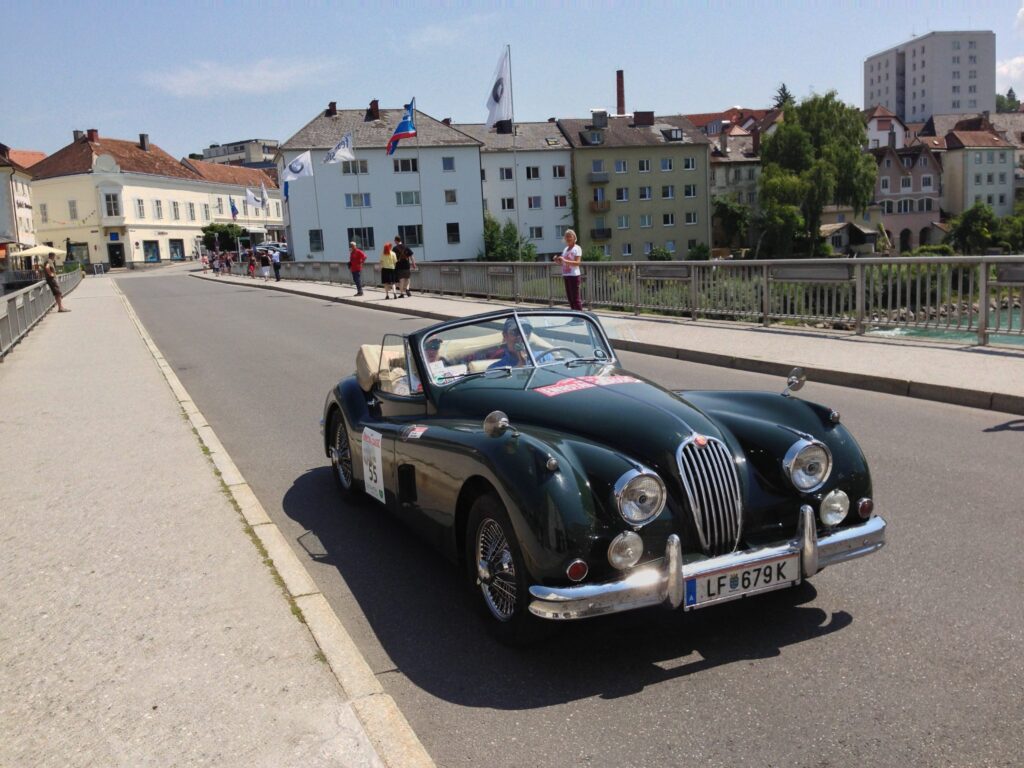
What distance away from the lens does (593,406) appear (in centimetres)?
458

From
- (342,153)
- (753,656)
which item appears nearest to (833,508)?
(753,656)

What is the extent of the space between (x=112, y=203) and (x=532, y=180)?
39.9 meters

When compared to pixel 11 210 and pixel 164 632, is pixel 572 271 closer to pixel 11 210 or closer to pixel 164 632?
pixel 164 632

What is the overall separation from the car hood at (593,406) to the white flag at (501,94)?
78.1 feet

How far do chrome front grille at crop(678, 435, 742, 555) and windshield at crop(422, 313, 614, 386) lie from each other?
1.43m

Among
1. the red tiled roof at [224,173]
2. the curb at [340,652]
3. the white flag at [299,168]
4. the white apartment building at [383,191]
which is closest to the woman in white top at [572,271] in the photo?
the curb at [340,652]

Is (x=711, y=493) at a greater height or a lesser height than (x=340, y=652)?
greater

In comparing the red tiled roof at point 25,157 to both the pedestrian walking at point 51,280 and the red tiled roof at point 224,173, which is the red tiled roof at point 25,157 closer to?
the red tiled roof at point 224,173

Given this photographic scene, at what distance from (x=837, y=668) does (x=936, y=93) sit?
19687cm

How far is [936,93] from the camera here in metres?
175

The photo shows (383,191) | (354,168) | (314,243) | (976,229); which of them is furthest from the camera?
(976,229)

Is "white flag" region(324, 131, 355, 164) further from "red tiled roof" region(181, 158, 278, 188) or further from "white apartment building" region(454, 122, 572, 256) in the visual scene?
"red tiled roof" region(181, 158, 278, 188)

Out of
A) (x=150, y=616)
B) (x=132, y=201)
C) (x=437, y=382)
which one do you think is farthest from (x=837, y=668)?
(x=132, y=201)

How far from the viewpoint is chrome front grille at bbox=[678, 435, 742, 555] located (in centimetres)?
405
